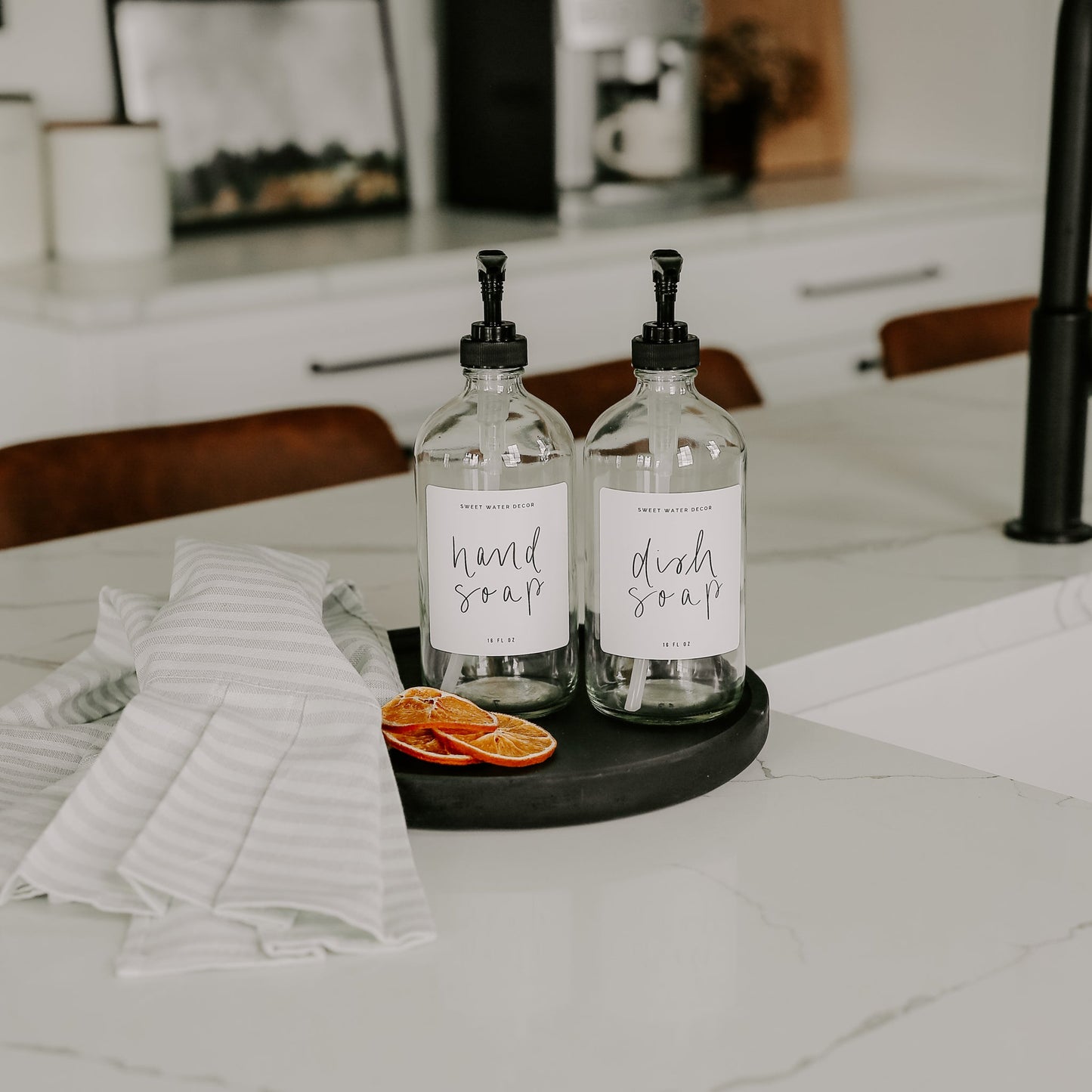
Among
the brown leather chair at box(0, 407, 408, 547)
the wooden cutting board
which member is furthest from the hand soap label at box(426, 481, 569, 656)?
the wooden cutting board

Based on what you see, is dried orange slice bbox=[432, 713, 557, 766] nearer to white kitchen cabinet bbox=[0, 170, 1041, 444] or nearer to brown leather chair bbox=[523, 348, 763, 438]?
brown leather chair bbox=[523, 348, 763, 438]

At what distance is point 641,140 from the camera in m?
2.98

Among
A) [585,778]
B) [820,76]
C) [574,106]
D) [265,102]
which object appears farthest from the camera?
[820,76]

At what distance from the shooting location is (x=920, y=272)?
312cm

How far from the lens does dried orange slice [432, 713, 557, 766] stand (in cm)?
69

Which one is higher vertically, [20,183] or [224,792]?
[20,183]

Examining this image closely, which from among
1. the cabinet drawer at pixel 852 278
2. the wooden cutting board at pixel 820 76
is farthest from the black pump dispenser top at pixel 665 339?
the wooden cutting board at pixel 820 76

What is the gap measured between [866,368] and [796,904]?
8.38 feet

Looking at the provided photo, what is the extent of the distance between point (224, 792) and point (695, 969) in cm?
22

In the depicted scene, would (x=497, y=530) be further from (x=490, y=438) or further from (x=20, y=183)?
(x=20, y=183)

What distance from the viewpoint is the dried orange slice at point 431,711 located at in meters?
0.71

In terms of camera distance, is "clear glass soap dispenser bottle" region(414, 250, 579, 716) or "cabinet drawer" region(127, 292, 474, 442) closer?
"clear glass soap dispenser bottle" region(414, 250, 579, 716)

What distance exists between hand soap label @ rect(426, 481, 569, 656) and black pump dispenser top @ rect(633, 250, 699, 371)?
76 millimetres

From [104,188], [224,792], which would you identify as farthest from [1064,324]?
[104,188]
